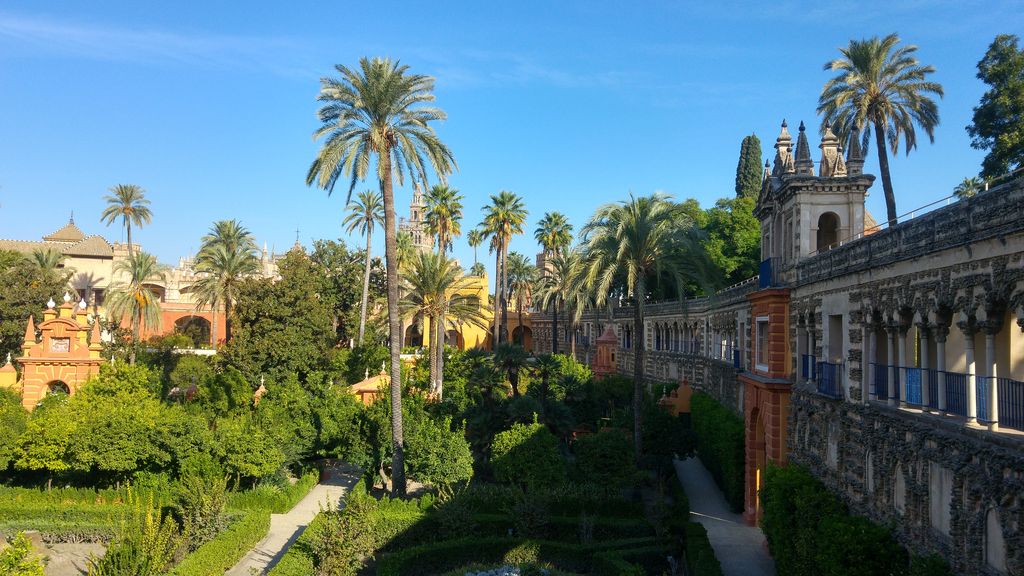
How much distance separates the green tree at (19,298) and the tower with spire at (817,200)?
50.4 m

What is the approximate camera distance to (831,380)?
18109 mm

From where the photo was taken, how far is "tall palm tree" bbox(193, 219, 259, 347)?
177 ft

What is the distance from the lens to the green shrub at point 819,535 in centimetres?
1352

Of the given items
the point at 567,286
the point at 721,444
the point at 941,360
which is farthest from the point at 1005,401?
the point at 567,286

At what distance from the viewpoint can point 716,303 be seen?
3694 centimetres

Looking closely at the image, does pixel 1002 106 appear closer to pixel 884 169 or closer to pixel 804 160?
pixel 884 169

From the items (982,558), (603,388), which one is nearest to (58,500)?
(603,388)

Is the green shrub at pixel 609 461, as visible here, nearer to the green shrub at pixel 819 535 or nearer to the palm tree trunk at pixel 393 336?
the green shrub at pixel 819 535

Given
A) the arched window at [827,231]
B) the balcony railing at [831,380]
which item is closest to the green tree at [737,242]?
the arched window at [827,231]

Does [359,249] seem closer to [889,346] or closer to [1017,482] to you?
[889,346]

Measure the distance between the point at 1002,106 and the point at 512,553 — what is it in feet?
93.7

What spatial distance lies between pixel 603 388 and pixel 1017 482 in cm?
3033

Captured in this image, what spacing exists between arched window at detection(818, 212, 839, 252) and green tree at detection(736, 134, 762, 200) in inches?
1914

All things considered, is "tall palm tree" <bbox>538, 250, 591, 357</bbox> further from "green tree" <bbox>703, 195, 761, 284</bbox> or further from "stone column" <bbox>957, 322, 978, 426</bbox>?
"stone column" <bbox>957, 322, 978, 426</bbox>
